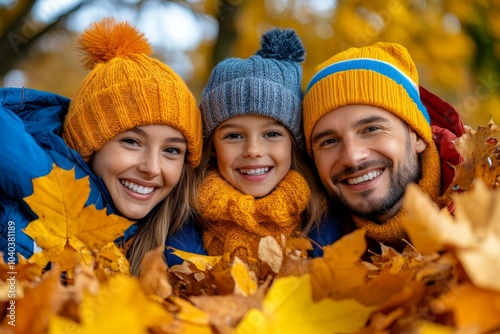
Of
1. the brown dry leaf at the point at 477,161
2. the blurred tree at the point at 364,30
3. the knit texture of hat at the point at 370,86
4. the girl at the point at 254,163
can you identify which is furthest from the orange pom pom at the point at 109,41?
the blurred tree at the point at 364,30

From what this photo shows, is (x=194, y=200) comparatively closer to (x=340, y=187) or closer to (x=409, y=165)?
(x=340, y=187)

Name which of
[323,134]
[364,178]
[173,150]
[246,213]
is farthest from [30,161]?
[364,178]

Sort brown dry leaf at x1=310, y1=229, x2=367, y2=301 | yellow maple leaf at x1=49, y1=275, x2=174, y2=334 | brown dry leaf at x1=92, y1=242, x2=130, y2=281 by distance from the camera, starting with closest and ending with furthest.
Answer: yellow maple leaf at x1=49, y1=275, x2=174, y2=334 < brown dry leaf at x1=310, y1=229, x2=367, y2=301 < brown dry leaf at x1=92, y1=242, x2=130, y2=281

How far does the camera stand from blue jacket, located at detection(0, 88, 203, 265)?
1.92m

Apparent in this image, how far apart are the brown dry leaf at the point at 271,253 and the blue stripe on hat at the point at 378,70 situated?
4.11 ft

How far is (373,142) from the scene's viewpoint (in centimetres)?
229

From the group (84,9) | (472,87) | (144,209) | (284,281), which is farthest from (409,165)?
(84,9)

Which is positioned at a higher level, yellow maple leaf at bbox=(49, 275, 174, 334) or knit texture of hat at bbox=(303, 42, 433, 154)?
knit texture of hat at bbox=(303, 42, 433, 154)

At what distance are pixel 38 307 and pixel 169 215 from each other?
167cm

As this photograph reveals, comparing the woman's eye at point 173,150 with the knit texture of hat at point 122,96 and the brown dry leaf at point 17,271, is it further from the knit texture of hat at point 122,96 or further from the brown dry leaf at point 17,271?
the brown dry leaf at point 17,271

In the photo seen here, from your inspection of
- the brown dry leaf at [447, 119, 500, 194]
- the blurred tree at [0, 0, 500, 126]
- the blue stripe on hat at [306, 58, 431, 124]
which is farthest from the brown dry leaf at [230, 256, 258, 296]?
the blurred tree at [0, 0, 500, 126]

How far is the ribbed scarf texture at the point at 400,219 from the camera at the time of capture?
2.20 meters

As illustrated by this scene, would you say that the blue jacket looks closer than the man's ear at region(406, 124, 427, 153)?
Yes

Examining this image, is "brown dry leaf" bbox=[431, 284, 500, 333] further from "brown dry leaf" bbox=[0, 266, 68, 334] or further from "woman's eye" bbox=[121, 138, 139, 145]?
"woman's eye" bbox=[121, 138, 139, 145]
